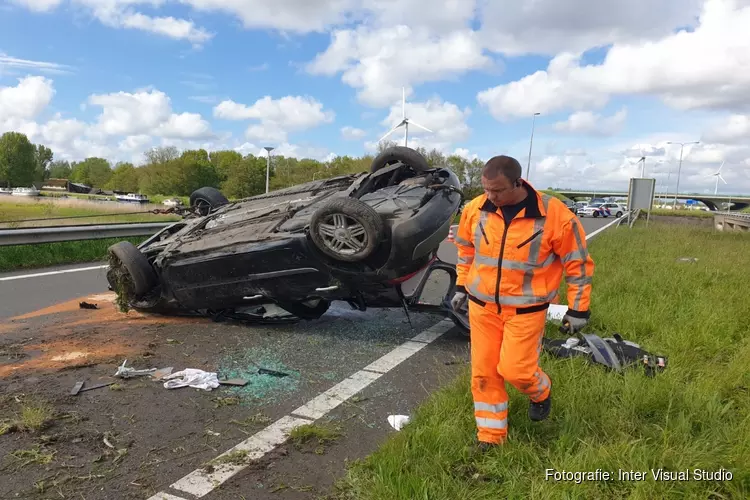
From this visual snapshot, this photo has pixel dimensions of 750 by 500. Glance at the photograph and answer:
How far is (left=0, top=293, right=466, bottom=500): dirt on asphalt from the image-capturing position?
2.59 meters

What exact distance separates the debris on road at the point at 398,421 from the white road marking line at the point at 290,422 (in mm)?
381

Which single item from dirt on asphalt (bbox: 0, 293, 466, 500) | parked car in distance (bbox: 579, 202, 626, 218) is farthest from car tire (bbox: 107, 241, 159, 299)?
parked car in distance (bbox: 579, 202, 626, 218)

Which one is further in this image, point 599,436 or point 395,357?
point 395,357

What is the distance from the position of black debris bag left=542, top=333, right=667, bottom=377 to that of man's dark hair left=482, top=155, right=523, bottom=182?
1694mm

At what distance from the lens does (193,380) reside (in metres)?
3.70

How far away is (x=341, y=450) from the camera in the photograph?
2.79 metres

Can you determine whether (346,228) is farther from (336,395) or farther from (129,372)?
(129,372)

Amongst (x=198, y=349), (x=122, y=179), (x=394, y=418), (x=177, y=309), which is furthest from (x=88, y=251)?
(x=122, y=179)

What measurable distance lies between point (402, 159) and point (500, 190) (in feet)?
9.26

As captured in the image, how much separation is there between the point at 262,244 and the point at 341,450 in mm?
2118

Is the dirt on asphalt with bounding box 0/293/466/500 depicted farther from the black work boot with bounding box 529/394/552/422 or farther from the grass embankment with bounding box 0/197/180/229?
the grass embankment with bounding box 0/197/180/229

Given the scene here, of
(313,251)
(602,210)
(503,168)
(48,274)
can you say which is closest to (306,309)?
(313,251)

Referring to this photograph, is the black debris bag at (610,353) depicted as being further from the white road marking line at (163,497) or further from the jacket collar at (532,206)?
the white road marking line at (163,497)

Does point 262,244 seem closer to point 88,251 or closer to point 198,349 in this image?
point 198,349
